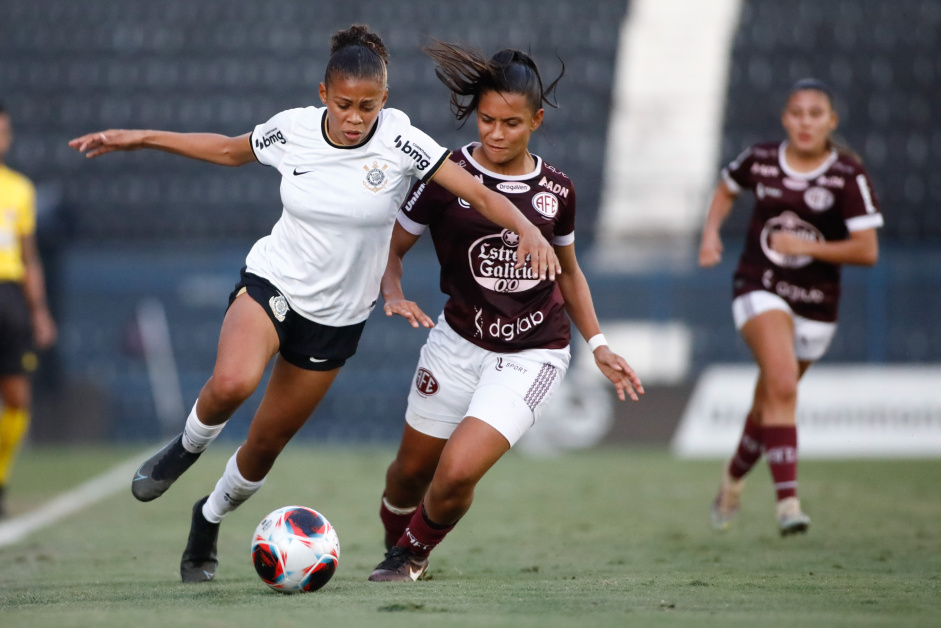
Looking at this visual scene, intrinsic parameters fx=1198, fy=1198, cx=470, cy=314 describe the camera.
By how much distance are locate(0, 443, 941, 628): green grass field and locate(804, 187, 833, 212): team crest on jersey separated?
5.98ft

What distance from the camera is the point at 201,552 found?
16.9 ft

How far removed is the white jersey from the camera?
4730mm

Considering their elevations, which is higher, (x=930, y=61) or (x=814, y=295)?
(x=930, y=61)

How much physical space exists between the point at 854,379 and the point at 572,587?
8.05 meters

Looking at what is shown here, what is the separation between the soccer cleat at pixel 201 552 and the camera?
16.8 ft

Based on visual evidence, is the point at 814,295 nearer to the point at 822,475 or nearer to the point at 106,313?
the point at 822,475

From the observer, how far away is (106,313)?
13984 mm

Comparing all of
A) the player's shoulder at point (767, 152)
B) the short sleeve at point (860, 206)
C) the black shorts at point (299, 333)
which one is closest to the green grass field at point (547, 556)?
the black shorts at point (299, 333)

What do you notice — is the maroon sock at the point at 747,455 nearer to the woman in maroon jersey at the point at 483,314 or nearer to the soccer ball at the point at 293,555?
the woman in maroon jersey at the point at 483,314

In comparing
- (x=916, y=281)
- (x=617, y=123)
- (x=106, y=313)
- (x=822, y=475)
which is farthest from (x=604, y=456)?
(x=106, y=313)

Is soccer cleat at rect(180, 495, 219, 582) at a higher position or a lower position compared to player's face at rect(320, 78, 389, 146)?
lower

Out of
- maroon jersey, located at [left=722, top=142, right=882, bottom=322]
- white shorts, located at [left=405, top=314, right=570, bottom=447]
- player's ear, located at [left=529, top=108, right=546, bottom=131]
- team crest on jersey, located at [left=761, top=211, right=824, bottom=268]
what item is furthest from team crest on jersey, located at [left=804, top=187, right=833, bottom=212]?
player's ear, located at [left=529, top=108, right=546, bottom=131]

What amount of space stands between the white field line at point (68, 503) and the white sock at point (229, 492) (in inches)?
89.8

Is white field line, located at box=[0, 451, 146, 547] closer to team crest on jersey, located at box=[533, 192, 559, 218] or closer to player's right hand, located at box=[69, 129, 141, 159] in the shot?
player's right hand, located at box=[69, 129, 141, 159]
